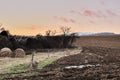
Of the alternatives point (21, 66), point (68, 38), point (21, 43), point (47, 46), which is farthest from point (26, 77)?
point (68, 38)

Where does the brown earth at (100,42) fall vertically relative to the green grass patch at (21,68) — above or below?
above

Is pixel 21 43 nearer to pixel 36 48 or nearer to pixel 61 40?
pixel 36 48

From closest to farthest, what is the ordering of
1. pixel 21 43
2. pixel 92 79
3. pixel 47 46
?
1. pixel 92 79
2. pixel 21 43
3. pixel 47 46

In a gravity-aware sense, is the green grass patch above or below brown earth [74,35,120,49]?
below

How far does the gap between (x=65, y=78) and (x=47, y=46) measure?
32469mm

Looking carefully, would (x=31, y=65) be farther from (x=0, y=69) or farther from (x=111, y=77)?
(x=111, y=77)

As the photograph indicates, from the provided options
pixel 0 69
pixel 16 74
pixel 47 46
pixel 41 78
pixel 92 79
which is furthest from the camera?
pixel 47 46

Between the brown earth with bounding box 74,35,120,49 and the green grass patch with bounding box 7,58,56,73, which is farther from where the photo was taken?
the brown earth with bounding box 74,35,120,49

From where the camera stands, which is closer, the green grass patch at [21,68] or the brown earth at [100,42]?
the green grass patch at [21,68]

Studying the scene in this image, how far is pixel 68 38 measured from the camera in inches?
2299

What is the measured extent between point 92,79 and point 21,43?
3019 centimetres

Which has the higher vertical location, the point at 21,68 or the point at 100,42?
the point at 100,42

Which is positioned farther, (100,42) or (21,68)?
(100,42)

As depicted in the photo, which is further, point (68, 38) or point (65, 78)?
point (68, 38)
